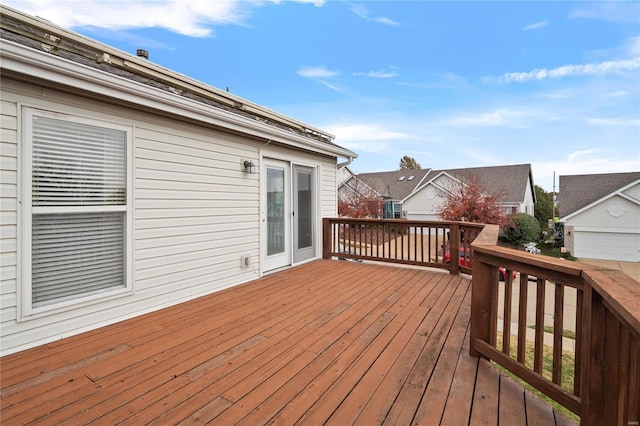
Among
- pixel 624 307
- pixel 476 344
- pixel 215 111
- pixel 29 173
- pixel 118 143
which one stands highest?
pixel 215 111

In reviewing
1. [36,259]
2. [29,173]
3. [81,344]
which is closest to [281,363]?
[81,344]

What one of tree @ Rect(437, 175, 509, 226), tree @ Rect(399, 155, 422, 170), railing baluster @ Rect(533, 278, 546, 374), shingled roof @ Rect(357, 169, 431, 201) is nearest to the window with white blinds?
railing baluster @ Rect(533, 278, 546, 374)

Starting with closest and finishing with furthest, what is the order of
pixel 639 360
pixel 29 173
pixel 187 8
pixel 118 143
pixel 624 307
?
pixel 624 307
pixel 639 360
pixel 29 173
pixel 118 143
pixel 187 8

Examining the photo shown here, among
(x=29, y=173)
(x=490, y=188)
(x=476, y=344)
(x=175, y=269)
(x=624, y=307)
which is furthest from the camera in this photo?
(x=490, y=188)

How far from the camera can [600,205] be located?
618 inches

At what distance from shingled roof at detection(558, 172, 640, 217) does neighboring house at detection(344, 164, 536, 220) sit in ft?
7.21

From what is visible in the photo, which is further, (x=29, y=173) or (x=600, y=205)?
(x=600, y=205)

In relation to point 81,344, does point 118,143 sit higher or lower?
higher

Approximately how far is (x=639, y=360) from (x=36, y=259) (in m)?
4.12

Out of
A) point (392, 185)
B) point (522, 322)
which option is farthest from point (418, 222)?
point (392, 185)

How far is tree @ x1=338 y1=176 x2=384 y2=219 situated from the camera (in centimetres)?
1823

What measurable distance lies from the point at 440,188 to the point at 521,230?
212 inches

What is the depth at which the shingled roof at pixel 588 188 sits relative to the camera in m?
16.2

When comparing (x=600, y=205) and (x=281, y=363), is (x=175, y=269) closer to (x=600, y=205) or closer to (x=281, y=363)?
(x=281, y=363)
